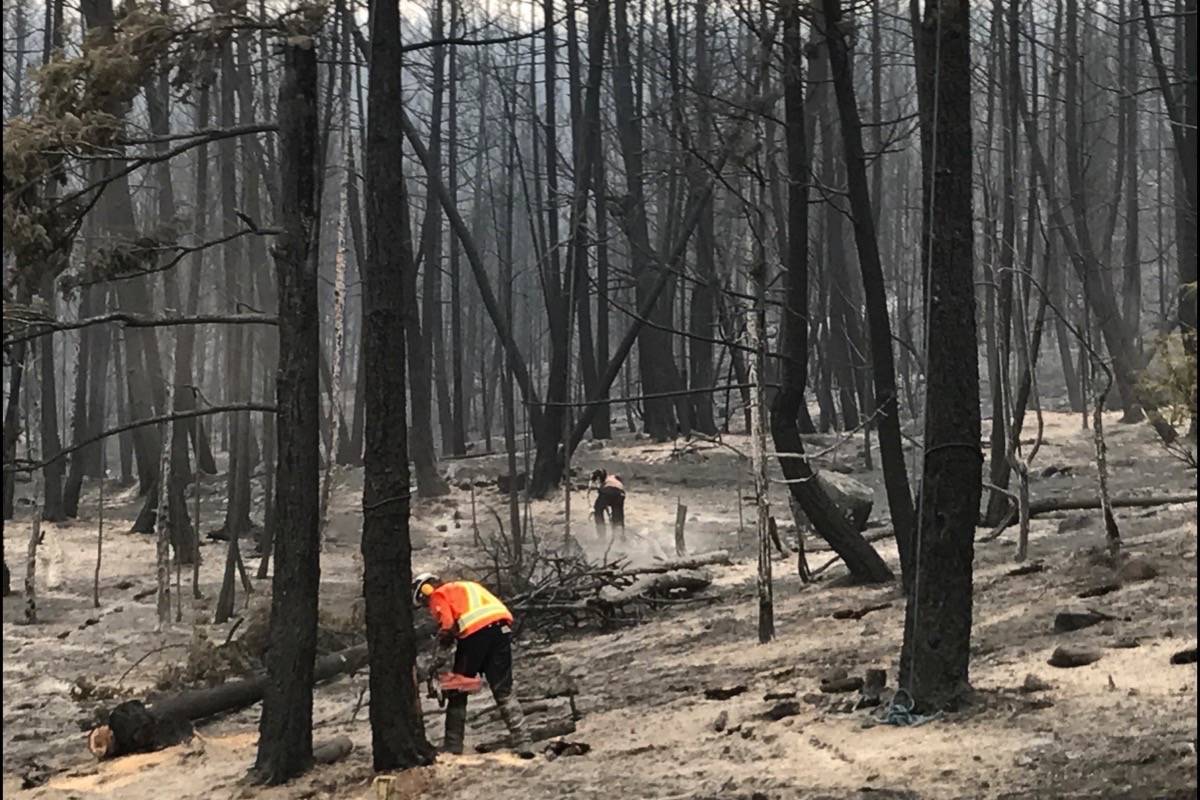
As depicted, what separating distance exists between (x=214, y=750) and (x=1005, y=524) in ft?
30.4

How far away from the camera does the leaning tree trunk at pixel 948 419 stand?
8039mm

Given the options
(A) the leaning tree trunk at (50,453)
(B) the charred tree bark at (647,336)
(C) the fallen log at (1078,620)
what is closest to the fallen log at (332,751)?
(C) the fallen log at (1078,620)

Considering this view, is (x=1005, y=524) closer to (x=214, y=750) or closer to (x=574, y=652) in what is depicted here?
(x=574, y=652)

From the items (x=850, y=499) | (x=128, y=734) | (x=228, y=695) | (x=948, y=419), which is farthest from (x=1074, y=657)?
(x=850, y=499)

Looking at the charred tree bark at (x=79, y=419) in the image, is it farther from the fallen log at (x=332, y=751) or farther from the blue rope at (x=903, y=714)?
the blue rope at (x=903, y=714)

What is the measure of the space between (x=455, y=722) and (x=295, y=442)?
7.67 feet

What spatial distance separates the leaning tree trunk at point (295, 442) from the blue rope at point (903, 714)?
160 inches

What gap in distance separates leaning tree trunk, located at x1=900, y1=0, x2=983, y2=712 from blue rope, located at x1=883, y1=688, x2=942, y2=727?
54 mm

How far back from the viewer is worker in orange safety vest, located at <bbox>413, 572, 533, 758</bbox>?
977 cm

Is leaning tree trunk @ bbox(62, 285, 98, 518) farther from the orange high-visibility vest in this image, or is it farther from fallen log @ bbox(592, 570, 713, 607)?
the orange high-visibility vest

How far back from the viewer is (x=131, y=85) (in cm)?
909

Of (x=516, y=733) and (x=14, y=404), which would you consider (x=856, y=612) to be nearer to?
(x=516, y=733)

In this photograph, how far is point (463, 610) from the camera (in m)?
9.85

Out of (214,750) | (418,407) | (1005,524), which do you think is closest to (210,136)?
(214,750)
